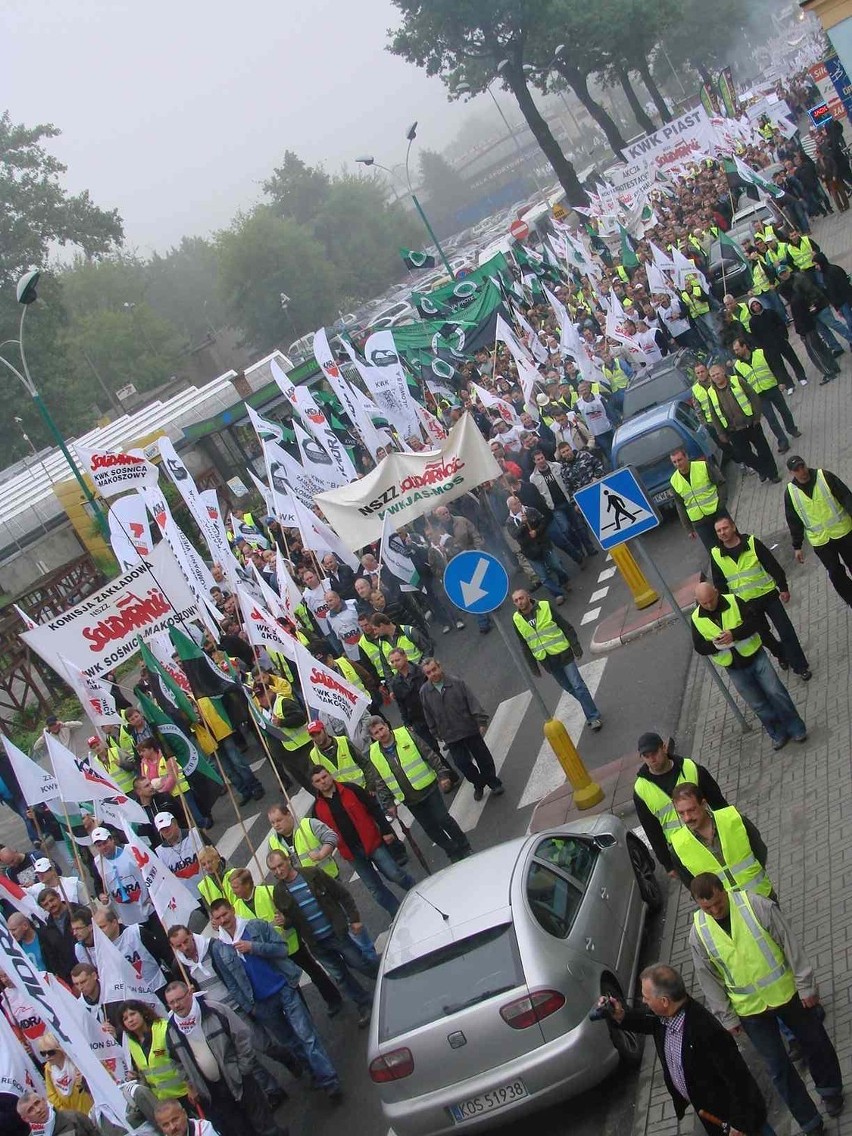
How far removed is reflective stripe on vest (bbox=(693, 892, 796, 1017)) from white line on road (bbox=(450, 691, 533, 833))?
6.27 m

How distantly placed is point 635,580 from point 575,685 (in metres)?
2.81

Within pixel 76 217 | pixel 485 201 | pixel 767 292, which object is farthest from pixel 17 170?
pixel 485 201

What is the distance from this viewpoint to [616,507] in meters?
11.2

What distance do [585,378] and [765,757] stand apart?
13.0m

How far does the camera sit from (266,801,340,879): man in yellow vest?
9695mm

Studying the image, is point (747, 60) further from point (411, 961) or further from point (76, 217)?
point (411, 961)

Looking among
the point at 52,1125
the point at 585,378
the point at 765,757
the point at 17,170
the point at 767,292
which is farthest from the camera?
the point at 17,170

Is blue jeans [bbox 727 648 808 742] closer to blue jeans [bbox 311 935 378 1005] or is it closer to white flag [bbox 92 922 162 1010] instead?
blue jeans [bbox 311 935 378 1005]

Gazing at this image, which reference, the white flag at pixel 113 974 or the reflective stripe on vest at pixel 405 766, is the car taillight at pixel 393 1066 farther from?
the reflective stripe on vest at pixel 405 766

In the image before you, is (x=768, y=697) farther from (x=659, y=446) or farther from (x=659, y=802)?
(x=659, y=446)

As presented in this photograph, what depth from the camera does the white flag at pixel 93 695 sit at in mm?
13836

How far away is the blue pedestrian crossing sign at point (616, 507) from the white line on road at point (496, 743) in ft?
9.78

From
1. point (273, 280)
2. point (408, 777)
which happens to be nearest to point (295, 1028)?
point (408, 777)

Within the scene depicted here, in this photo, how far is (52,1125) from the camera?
7.22 m
